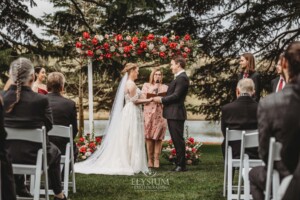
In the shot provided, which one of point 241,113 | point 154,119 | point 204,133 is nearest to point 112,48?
point 154,119

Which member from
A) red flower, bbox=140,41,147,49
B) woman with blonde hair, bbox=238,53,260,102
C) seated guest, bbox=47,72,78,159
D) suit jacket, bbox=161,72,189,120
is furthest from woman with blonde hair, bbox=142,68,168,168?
seated guest, bbox=47,72,78,159

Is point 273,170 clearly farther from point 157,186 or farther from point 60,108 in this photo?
point 157,186

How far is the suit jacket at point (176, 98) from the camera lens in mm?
8844

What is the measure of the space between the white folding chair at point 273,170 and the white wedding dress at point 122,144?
5.37 meters

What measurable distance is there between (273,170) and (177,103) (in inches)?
207

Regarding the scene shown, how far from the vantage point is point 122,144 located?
9.23 m

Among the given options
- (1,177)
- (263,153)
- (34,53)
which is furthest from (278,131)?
(34,53)

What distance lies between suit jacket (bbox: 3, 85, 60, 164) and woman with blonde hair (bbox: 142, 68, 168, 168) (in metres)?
4.76

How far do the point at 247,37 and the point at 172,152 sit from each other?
354 inches

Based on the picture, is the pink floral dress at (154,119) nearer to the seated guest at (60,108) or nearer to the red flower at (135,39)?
the red flower at (135,39)

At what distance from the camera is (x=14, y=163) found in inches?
195

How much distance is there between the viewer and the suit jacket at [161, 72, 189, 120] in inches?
348

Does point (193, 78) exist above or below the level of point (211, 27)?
below

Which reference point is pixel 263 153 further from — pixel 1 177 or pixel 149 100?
pixel 149 100
